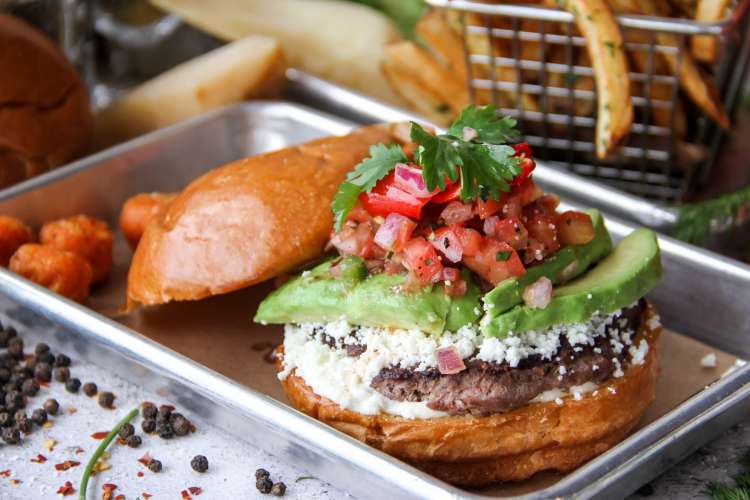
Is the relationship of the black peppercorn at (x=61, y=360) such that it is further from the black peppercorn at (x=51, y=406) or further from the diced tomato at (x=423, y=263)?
the diced tomato at (x=423, y=263)

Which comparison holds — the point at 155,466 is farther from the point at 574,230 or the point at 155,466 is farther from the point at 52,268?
the point at 574,230

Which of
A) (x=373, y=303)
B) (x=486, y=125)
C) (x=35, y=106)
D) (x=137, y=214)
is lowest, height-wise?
(x=137, y=214)

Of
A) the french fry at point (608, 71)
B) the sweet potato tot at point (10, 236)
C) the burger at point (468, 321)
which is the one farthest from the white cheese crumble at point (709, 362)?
the sweet potato tot at point (10, 236)

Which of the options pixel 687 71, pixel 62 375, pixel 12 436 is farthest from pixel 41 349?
pixel 687 71

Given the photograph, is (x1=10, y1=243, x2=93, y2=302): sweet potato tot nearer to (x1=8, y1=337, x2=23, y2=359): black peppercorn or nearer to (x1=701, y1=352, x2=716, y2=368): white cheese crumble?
(x1=8, y1=337, x2=23, y2=359): black peppercorn

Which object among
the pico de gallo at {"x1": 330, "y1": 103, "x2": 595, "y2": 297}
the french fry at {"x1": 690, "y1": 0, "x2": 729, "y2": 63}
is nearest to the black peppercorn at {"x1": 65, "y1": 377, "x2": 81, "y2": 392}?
the pico de gallo at {"x1": 330, "y1": 103, "x2": 595, "y2": 297}

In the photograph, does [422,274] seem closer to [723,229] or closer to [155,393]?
[155,393]

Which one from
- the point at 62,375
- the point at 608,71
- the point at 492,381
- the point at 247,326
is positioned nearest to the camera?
the point at 492,381

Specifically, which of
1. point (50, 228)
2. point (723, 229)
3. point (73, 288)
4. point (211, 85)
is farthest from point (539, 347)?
point (211, 85)
